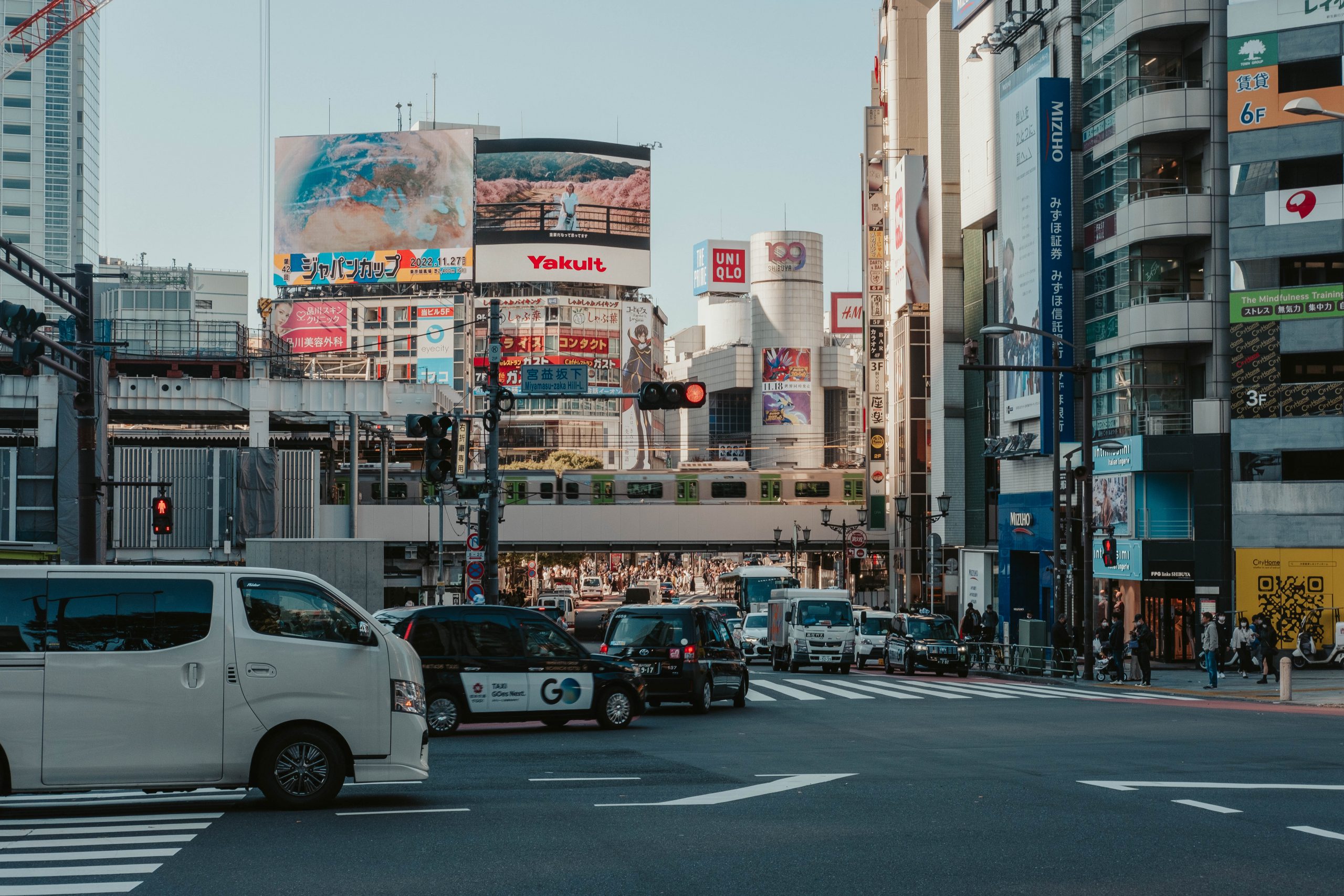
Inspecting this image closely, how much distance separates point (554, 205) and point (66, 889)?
12974cm

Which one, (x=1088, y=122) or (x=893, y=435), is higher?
(x=1088, y=122)

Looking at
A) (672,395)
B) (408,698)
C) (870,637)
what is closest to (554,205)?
(870,637)

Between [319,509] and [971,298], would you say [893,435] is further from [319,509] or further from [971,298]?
[319,509]

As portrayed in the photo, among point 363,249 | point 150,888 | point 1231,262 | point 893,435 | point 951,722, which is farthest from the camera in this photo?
point 363,249

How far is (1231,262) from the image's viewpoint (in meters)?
43.5

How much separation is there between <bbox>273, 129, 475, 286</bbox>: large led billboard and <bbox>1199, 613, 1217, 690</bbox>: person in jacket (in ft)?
336

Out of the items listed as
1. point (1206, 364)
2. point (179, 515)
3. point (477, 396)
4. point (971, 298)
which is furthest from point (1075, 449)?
point (477, 396)

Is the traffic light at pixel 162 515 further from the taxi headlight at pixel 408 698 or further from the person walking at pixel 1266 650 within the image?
the person walking at pixel 1266 650

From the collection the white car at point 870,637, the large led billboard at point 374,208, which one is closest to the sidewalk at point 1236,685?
the white car at point 870,637

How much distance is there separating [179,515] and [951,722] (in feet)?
152

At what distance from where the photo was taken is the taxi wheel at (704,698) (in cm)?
2444

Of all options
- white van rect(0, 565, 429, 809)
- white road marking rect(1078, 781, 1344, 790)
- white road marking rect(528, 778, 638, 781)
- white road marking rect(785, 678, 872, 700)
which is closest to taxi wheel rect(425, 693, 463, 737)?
white road marking rect(528, 778, 638, 781)

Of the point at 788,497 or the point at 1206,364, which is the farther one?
the point at 788,497

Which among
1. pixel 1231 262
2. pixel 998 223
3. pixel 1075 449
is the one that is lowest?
pixel 1075 449
